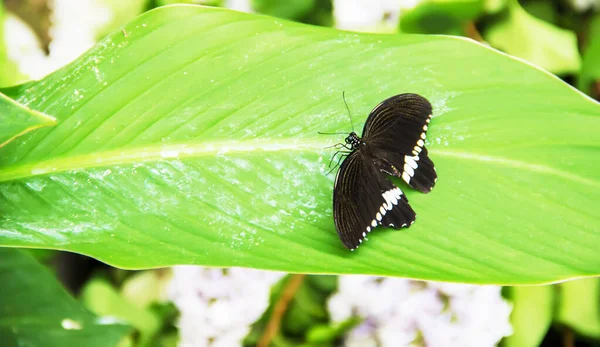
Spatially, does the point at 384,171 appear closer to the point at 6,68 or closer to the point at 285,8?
the point at 285,8

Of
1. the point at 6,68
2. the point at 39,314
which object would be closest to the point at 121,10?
the point at 6,68

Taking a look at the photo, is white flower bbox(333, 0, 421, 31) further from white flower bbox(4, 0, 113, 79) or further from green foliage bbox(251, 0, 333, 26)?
A: white flower bbox(4, 0, 113, 79)

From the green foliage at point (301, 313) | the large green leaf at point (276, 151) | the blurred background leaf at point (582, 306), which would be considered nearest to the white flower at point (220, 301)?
the green foliage at point (301, 313)

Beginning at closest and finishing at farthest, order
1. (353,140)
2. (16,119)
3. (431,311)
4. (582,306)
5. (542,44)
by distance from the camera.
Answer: (16,119)
(353,140)
(431,311)
(582,306)
(542,44)

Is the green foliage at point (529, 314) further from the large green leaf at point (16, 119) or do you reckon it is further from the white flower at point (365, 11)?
the large green leaf at point (16, 119)

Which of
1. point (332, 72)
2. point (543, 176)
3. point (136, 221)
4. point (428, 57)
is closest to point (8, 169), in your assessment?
point (136, 221)

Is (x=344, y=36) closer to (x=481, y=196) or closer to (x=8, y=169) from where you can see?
(x=481, y=196)

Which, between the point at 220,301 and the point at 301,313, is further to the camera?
the point at 301,313

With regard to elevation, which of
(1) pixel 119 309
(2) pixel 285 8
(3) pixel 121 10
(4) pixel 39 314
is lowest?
(1) pixel 119 309

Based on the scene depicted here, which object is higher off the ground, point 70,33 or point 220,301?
point 70,33
